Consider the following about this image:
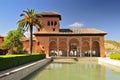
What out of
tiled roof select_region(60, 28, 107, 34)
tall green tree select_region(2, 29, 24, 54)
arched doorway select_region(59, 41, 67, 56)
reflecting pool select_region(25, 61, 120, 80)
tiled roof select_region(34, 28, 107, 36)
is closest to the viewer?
reflecting pool select_region(25, 61, 120, 80)

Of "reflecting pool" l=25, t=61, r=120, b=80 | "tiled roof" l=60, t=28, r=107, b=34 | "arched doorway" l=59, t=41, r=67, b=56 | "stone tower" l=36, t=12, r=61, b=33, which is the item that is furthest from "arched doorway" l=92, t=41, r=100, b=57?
"reflecting pool" l=25, t=61, r=120, b=80

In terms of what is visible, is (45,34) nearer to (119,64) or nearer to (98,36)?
(98,36)

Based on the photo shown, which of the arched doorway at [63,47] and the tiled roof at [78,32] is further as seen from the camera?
Answer: the arched doorway at [63,47]

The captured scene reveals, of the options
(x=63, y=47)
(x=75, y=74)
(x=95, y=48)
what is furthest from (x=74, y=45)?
(x=75, y=74)

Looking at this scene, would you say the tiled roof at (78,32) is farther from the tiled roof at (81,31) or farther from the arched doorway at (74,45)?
the arched doorway at (74,45)

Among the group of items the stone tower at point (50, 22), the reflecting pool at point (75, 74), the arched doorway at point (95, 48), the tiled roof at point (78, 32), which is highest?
the stone tower at point (50, 22)

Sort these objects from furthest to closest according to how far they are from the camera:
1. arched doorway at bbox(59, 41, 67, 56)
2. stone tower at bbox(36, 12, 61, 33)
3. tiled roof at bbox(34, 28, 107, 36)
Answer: arched doorway at bbox(59, 41, 67, 56)
stone tower at bbox(36, 12, 61, 33)
tiled roof at bbox(34, 28, 107, 36)

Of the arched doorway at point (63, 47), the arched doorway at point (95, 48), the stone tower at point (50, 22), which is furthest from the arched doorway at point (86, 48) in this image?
the stone tower at point (50, 22)

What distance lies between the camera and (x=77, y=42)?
52031mm

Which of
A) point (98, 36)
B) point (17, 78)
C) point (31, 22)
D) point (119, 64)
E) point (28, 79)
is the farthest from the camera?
point (98, 36)

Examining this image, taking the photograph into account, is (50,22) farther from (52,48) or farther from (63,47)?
(63,47)

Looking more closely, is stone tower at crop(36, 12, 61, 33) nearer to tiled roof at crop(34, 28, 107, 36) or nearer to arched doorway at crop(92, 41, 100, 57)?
tiled roof at crop(34, 28, 107, 36)

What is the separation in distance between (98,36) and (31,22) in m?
19.9

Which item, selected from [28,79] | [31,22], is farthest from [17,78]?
[31,22]
